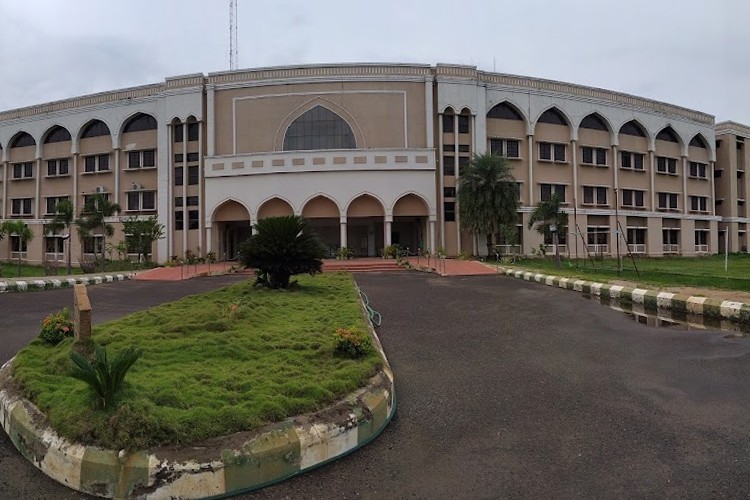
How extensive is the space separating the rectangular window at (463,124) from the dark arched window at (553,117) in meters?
5.96

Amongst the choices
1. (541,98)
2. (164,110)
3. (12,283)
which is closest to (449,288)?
(12,283)

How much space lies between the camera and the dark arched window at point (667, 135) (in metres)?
37.9

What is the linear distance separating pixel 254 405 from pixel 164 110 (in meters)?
33.9

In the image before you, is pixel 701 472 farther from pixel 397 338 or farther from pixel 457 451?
pixel 397 338

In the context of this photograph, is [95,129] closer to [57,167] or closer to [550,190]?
[57,167]

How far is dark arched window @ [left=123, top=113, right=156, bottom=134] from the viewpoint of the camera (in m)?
33.9

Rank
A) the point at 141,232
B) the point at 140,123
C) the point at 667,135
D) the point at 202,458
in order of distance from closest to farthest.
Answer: the point at 202,458 < the point at 141,232 < the point at 140,123 < the point at 667,135

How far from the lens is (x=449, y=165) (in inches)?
1231

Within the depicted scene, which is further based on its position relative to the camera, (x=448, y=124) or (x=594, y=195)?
(x=594, y=195)

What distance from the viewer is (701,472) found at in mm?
3066

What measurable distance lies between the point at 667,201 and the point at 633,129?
264 inches

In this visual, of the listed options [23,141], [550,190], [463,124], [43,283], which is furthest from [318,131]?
[23,141]

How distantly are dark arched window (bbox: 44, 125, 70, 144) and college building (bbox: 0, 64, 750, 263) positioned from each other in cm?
13

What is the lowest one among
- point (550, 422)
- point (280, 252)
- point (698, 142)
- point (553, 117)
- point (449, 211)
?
point (550, 422)
